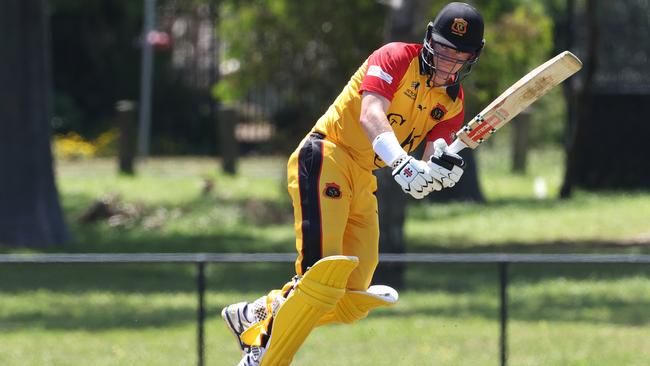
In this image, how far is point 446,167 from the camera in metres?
6.70

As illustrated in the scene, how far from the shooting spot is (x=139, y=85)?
30875mm

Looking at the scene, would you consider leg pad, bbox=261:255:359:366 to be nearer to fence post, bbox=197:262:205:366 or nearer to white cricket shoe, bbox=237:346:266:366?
white cricket shoe, bbox=237:346:266:366

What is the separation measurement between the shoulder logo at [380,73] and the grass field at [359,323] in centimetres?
345

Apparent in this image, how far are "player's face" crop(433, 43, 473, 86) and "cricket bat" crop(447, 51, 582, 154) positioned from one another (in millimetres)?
280

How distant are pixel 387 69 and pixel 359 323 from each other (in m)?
5.33

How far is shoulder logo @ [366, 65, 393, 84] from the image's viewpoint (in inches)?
279

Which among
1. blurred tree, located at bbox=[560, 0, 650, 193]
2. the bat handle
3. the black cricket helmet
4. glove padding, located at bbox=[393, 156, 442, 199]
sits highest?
the black cricket helmet

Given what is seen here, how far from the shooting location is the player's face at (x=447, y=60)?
7070mm

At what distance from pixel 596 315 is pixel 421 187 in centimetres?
643

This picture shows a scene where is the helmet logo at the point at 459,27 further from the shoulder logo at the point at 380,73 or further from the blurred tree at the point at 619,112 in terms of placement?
the blurred tree at the point at 619,112

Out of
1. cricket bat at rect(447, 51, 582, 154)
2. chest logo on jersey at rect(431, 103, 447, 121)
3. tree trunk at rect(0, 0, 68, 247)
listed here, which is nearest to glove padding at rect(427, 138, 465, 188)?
cricket bat at rect(447, 51, 582, 154)

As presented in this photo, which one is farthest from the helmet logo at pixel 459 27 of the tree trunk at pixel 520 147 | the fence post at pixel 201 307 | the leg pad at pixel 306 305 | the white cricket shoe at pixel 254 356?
the tree trunk at pixel 520 147

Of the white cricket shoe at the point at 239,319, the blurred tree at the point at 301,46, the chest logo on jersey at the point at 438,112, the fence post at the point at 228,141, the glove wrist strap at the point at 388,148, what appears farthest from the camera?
the fence post at the point at 228,141

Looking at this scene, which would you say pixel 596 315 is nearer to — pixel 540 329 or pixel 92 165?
pixel 540 329
